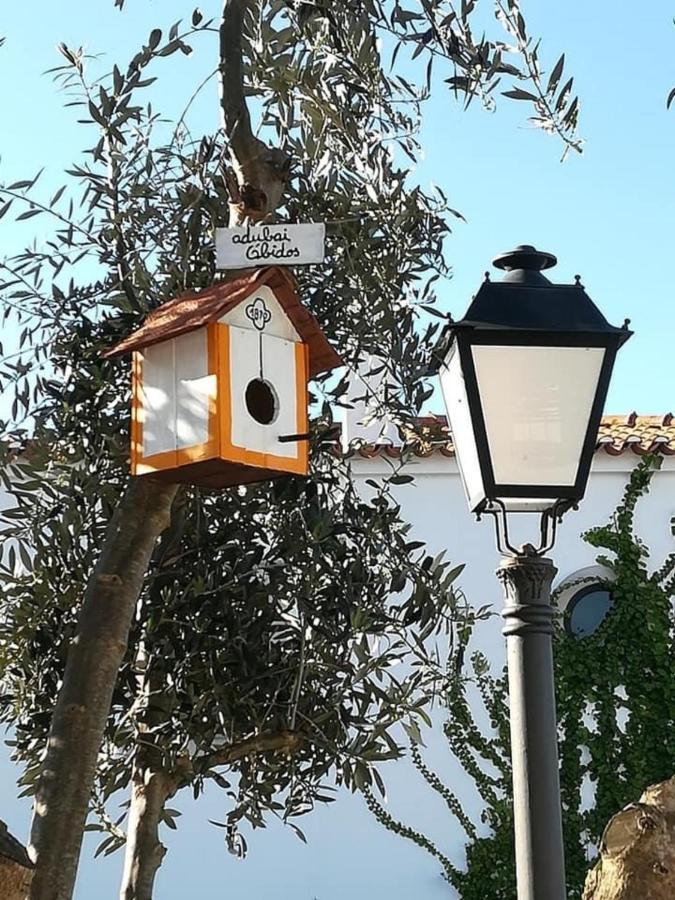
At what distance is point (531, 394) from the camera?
2.94 meters

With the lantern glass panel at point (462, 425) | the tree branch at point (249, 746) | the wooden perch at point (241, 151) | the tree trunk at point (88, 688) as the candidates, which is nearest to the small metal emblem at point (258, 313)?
the wooden perch at point (241, 151)

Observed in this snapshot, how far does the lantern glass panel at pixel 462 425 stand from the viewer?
9.68 ft

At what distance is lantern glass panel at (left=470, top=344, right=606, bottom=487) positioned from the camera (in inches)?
115

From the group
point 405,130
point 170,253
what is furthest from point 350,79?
point 170,253

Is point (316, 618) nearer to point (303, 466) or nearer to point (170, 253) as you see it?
point (303, 466)

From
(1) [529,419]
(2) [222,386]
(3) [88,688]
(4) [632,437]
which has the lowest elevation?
(3) [88,688]

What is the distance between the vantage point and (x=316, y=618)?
4.07 m

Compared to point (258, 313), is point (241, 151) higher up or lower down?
higher up

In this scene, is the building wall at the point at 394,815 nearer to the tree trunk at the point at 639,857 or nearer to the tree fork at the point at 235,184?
the tree fork at the point at 235,184

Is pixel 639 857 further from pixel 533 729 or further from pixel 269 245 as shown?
pixel 269 245

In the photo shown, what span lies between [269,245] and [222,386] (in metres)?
0.40

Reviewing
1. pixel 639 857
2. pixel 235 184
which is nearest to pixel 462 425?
pixel 639 857

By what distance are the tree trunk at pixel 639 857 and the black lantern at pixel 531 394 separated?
717mm

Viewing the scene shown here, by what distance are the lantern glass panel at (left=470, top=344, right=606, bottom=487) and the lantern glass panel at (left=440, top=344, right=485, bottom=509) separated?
0.04 metres
